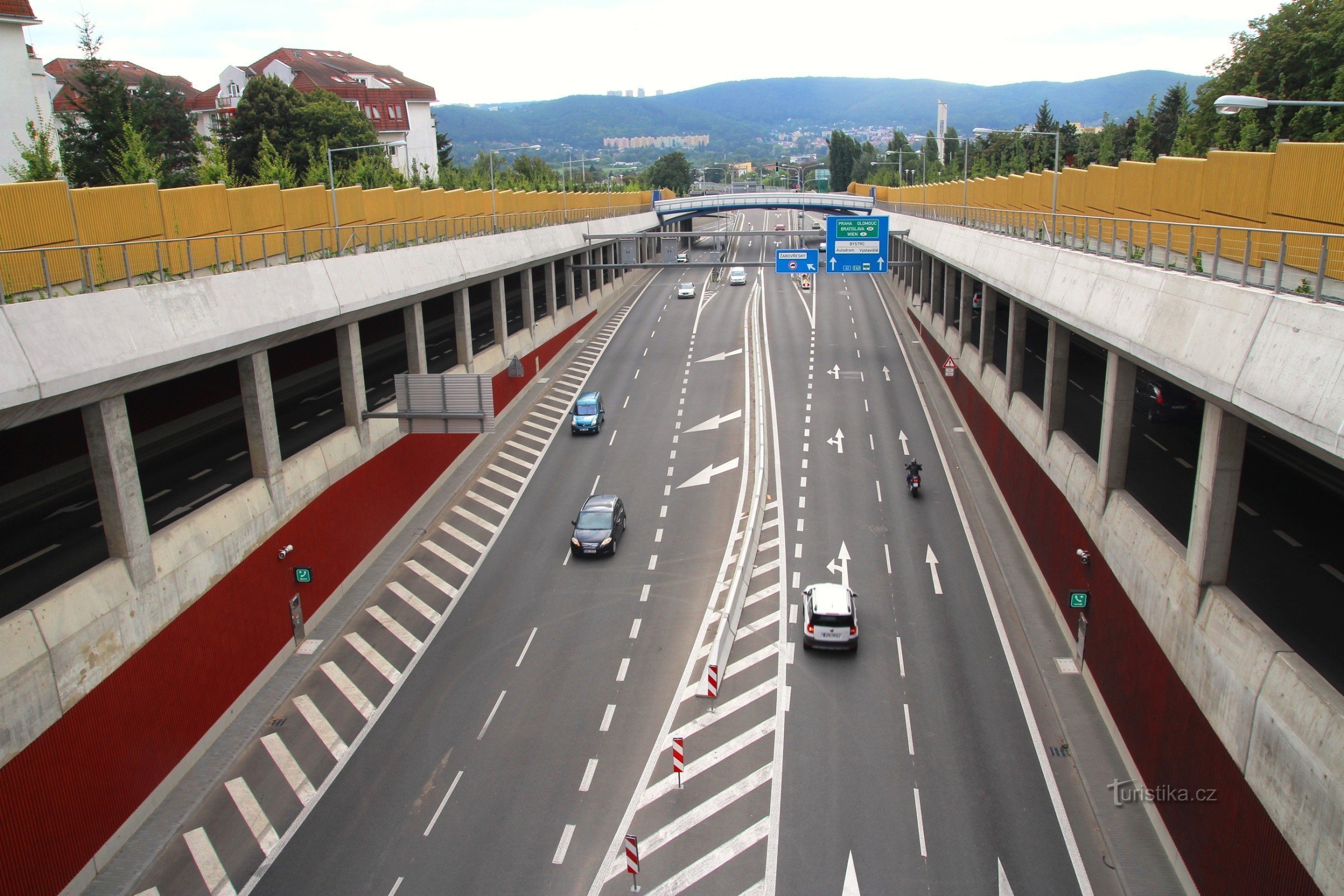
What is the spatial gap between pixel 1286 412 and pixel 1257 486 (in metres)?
10.8

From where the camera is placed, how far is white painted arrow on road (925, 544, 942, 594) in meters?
28.9

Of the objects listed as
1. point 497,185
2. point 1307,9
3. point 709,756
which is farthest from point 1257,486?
point 497,185

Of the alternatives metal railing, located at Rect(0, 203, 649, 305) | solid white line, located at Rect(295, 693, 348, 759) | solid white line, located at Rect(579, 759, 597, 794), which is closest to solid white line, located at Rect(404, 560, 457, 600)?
solid white line, located at Rect(295, 693, 348, 759)

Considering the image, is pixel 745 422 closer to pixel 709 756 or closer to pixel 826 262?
pixel 826 262

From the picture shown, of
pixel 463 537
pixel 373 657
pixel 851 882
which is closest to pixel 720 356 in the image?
pixel 463 537

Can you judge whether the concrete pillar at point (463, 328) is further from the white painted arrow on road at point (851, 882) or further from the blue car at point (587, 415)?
the white painted arrow on road at point (851, 882)

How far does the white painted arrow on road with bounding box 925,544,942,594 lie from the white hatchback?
4588mm

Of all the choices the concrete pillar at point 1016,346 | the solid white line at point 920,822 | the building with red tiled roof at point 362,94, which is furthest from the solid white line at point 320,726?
the building with red tiled roof at point 362,94

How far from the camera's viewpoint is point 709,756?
21172 millimetres

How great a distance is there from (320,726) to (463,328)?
21.7 m

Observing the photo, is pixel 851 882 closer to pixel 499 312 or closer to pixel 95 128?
pixel 499 312

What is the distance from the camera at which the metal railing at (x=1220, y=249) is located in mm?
12734

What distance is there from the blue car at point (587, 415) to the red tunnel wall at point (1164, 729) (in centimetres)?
2092

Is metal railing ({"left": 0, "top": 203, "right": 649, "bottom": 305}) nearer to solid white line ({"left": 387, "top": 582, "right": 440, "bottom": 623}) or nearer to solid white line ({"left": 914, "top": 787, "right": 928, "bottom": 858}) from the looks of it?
solid white line ({"left": 387, "top": 582, "right": 440, "bottom": 623})
